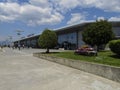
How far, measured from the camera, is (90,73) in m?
16.4

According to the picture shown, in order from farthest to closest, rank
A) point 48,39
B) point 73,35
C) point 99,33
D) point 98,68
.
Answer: point 73,35 < point 48,39 < point 99,33 < point 98,68

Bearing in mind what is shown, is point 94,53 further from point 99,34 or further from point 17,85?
point 17,85

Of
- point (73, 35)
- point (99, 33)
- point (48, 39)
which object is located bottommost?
point (48, 39)

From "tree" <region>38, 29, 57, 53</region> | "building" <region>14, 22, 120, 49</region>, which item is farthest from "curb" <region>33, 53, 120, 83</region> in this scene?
"building" <region>14, 22, 120, 49</region>

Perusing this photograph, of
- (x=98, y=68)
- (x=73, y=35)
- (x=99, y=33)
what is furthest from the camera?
(x=73, y=35)

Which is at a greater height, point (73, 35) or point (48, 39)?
point (73, 35)

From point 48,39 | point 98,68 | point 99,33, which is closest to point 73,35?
point 48,39

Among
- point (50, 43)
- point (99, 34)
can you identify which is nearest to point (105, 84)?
point (99, 34)

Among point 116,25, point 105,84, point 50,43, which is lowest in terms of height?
point 105,84

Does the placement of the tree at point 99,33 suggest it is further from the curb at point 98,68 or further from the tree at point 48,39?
the curb at point 98,68

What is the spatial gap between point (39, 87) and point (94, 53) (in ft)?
48.2

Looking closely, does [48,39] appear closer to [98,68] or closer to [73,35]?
[98,68]

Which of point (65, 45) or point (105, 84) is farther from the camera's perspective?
point (65, 45)

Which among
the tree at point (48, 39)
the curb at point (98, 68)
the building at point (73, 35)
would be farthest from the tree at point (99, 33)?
the building at point (73, 35)
